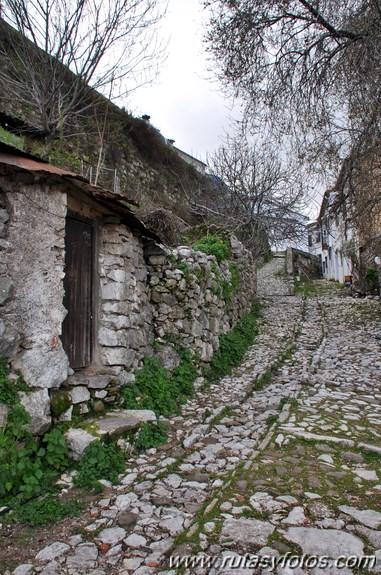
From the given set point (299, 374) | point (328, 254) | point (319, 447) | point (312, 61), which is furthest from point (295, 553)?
point (328, 254)

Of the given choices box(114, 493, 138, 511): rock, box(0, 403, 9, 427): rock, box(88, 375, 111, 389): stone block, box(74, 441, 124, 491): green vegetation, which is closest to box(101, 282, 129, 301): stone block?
box(88, 375, 111, 389): stone block

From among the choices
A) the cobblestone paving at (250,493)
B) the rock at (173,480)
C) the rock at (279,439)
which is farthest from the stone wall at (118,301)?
the rock at (279,439)

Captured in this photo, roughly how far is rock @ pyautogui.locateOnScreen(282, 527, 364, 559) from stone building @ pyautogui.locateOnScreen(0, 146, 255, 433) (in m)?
2.32

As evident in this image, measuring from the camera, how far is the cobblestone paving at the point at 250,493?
2326mm

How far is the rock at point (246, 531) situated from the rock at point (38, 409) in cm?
183

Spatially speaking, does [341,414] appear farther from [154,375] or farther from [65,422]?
[65,422]

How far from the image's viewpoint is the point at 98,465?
3471 mm

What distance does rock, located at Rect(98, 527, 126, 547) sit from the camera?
8.38ft

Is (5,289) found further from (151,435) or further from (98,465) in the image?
(151,435)

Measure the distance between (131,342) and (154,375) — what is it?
1.99ft

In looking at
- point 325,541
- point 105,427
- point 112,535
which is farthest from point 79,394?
point 325,541

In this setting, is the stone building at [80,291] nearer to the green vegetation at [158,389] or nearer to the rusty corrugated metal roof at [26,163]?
the rusty corrugated metal roof at [26,163]

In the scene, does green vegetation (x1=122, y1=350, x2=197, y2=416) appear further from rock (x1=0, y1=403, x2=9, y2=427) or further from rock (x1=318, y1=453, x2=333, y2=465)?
rock (x1=318, y1=453, x2=333, y2=465)

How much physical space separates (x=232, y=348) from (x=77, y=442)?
501cm
